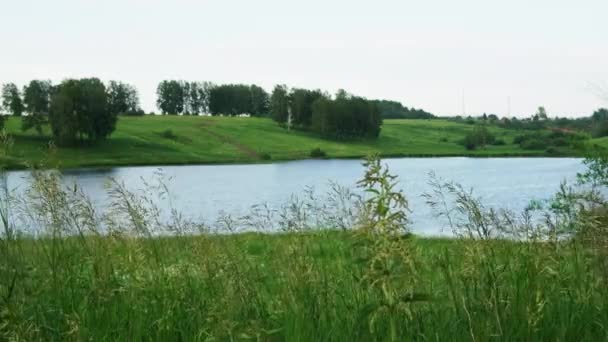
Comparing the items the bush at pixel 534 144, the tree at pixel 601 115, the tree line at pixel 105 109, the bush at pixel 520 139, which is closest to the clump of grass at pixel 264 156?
the tree line at pixel 105 109

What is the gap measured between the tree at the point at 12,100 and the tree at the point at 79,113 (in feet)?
27.8

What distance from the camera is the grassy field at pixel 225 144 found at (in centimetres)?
11994

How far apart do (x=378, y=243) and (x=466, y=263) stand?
147 centimetres

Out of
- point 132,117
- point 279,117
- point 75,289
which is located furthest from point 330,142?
point 75,289

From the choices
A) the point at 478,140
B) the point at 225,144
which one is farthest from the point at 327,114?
the point at 478,140

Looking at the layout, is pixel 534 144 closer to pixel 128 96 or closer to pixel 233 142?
pixel 233 142

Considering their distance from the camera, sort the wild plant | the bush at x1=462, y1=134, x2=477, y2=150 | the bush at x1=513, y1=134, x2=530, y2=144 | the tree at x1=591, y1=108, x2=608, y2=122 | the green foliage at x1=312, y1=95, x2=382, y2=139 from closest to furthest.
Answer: the wild plant, the tree at x1=591, y1=108, x2=608, y2=122, the bush at x1=462, y1=134, x2=477, y2=150, the green foliage at x1=312, y1=95, x2=382, y2=139, the bush at x1=513, y1=134, x2=530, y2=144

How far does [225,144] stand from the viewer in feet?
470

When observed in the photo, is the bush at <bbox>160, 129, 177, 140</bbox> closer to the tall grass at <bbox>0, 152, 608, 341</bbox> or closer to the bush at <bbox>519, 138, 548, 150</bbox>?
the bush at <bbox>519, 138, 548, 150</bbox>

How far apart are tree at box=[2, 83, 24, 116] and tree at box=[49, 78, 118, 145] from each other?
848cm

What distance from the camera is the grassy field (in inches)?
4722

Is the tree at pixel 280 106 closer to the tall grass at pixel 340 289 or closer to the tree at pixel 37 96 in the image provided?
the tree at pixel 37 96

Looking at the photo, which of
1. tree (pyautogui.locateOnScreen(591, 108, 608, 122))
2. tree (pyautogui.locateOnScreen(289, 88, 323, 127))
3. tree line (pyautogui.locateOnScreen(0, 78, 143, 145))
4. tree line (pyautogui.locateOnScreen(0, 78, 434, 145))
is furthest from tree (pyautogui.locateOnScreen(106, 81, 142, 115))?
tree (pyautogui.locateOnScreen(591, 108, 608, 122))

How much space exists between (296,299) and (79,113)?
11939cm
